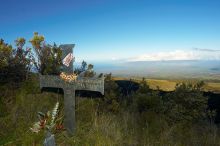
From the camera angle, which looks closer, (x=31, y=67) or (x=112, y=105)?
(x=112, y=105)

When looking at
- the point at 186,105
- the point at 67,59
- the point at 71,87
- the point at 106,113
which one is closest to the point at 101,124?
the point at 71,87

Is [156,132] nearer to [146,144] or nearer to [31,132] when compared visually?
[146,144]

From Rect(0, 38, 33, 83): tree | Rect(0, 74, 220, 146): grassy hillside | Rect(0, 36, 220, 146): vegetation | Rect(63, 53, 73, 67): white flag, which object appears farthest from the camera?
Rect(0, 38, 33, 83): tree

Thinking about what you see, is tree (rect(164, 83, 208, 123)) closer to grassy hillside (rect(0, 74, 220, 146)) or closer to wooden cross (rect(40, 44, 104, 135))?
grassy hillside (rect(0, 74, 220, 146))

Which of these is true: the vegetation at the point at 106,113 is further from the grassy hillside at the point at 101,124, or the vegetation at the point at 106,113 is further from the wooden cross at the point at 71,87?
the wooden cross at the point at 71,87

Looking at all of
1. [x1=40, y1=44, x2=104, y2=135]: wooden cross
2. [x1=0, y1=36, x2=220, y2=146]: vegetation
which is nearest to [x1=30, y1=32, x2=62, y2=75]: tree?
[x1=0, y1=36, x2=220, y2=146]: vegetation

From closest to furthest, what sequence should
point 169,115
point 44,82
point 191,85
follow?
1. point 44,82
2. point 169,115
3. point 191,85

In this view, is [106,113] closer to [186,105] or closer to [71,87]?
[71,87]

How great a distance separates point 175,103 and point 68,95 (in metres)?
4.55

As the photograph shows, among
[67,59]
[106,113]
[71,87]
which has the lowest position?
[106,113]

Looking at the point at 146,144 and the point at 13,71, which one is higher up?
the point at 13,71

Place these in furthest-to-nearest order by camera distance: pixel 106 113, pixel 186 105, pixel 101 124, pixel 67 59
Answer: pixel 186 105 → pixel 106 113 → pixel 67 59 → pixel 101 124

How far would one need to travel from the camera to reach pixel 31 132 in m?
6.79

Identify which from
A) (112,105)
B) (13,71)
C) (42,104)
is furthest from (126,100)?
(13,71)
